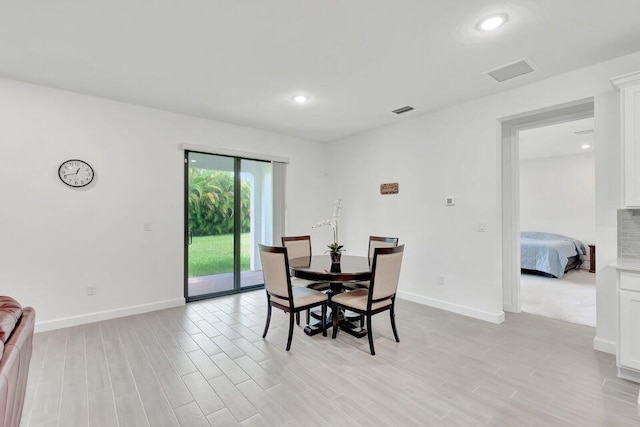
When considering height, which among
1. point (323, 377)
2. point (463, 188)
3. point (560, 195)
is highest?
point (560, 195)

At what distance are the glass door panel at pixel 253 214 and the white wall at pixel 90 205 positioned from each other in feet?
2.37

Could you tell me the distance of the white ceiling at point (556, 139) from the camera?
15.7 ft

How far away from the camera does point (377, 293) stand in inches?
107

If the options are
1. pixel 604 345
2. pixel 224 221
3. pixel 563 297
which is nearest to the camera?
pixel 604 345

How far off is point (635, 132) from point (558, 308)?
8.48ft

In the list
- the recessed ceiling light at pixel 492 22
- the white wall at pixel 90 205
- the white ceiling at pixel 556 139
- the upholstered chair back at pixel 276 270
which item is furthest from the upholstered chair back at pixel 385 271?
the white ceiling at pixel 556 139

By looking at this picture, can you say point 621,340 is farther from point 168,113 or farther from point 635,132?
point 168,113

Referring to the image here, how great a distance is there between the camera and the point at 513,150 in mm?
3729

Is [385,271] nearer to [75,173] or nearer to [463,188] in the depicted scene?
[463,188]

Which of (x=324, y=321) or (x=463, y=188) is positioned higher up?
(x=463, y=188)

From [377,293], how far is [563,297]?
11.6 feet

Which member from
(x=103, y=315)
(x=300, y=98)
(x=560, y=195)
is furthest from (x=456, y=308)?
(x=560, y=195)

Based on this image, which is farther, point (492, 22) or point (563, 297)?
point (563, 297)

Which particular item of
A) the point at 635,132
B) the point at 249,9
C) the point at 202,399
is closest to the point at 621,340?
the point at 635,132
